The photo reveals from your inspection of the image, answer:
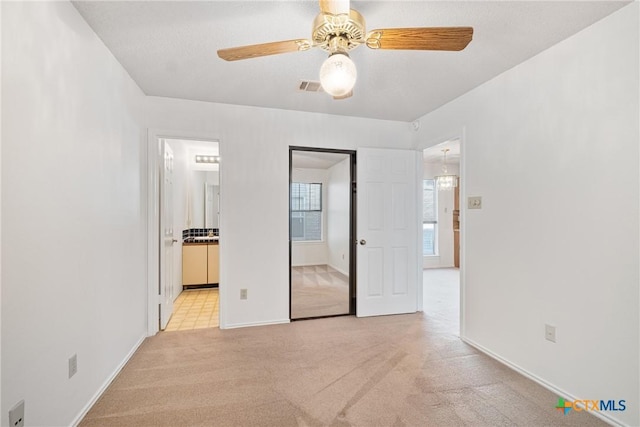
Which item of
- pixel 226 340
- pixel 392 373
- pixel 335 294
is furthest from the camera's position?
pixel 335 294

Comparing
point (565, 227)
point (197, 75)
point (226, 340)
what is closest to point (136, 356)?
point (226, 340)

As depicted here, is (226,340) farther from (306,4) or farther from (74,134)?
(306,4)

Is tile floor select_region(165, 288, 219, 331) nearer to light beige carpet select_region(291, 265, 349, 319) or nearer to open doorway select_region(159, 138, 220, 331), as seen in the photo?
open doorway select_region(159, 138, 220, 331)

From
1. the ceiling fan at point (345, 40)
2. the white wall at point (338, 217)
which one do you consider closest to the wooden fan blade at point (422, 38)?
the ceiling fan at point (345, 40)

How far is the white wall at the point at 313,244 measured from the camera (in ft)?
22.0

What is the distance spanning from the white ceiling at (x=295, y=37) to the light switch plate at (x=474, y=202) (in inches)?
41.4

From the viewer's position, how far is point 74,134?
67.9 inches

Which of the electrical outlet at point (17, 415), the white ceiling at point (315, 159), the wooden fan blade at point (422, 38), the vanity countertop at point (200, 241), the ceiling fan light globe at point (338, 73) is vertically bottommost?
the electrical outlet at point (17, 415)

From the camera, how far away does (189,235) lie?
17.5 feet

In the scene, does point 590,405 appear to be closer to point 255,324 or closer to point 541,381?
point 541,381

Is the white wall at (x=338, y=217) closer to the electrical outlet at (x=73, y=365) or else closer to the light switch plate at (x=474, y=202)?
the light switch plate at (x=474, y=202)

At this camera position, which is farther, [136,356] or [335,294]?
[335,294]

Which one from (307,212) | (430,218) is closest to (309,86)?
(307,212)

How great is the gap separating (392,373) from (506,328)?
107cm
